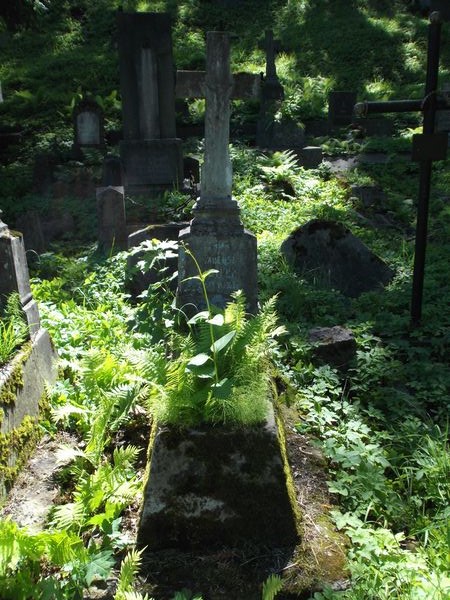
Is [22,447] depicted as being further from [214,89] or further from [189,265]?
[214,89]

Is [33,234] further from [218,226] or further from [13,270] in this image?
[13,270]

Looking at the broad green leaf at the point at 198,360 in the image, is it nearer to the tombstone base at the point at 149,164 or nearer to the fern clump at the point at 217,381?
the fern clump at the point at 217,381

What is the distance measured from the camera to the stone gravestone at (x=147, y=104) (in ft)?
35.0

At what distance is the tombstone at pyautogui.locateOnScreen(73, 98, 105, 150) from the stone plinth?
10880mm

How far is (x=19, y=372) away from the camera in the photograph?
3.74 meters

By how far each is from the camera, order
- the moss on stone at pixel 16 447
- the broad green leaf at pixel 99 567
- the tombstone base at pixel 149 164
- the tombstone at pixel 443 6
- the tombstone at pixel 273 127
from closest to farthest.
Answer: the broad green leaf at pixel 99 567 → the moss on stone at pixel 16 447 → the tombstone base at pixel 149 164 → the tombstone at pixel 273 127 → the tombstone at pixel 443 6

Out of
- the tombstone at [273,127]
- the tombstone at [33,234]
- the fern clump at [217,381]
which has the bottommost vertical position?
the tombstone at [33,234]

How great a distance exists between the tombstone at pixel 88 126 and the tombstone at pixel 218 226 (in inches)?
324

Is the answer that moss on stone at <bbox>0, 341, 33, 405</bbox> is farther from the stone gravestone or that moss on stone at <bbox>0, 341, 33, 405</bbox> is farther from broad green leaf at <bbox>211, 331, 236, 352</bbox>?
the stone gravestone

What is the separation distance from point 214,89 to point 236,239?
51.5 inches

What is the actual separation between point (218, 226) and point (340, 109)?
11.4 meters

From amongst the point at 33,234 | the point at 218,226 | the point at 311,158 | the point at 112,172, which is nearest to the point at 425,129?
the point at 218,226

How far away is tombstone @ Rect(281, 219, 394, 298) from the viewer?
21.2 feet

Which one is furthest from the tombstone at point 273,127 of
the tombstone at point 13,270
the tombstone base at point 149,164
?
the tombstone at point 13,270
